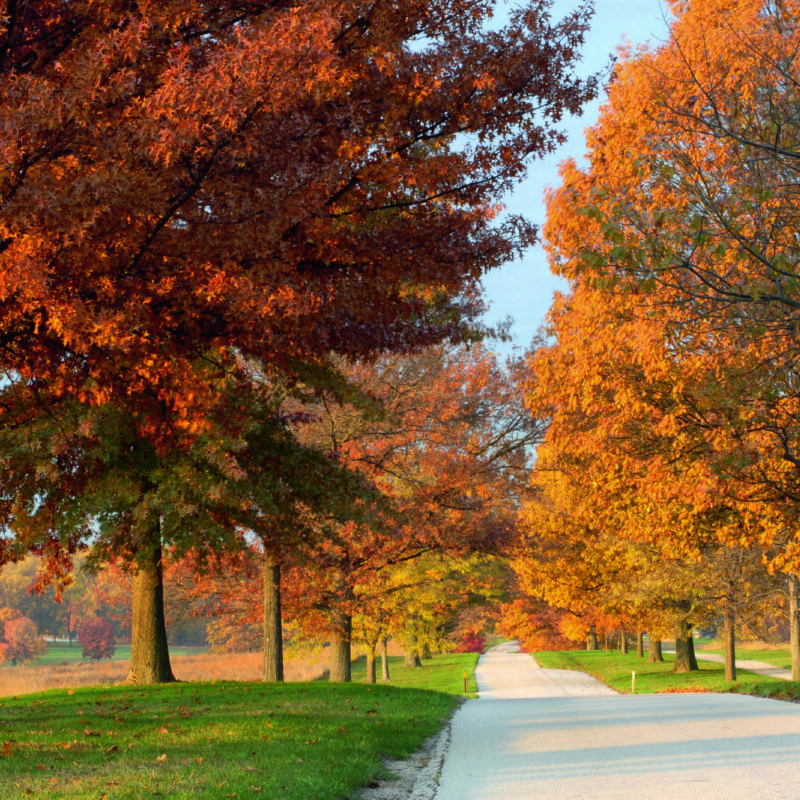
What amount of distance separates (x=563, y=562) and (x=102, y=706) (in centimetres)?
1755

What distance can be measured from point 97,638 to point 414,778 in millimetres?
90917

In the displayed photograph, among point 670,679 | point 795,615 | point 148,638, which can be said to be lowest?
point 670,679

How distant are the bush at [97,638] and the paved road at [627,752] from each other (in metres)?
81.9

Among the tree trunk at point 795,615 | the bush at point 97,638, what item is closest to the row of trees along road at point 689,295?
the tree trunk at point 795,615

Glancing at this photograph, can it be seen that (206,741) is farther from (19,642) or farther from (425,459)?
(19,642)

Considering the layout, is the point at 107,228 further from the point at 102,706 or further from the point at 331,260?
the point at 102,706

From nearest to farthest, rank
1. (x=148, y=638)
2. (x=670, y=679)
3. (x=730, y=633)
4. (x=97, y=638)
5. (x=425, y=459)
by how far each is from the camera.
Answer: (x=148, y=638), (x=425, y=459), (x=730, y=633), (x=670, y=679), (x=97, y=638)

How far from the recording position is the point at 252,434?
13367mm

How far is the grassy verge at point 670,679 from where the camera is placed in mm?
19391

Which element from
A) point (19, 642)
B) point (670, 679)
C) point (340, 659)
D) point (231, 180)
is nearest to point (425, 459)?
point (340, 659)

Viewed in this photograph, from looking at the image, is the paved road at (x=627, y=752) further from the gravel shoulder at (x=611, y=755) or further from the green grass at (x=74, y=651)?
the green grass at (x=74, y=651)

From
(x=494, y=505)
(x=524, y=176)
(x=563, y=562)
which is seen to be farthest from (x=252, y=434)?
(x=563, y=562)

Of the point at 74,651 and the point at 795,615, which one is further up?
the point at 795,615

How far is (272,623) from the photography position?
21.5 m
